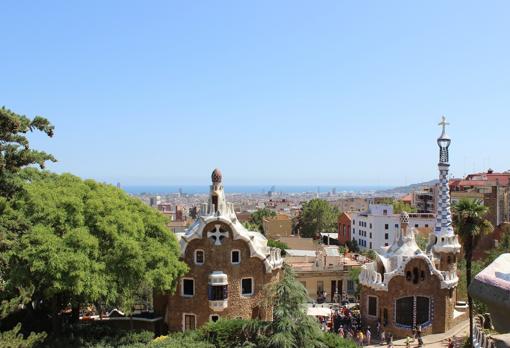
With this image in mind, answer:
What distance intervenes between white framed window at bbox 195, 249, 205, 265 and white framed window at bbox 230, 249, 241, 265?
173 cm

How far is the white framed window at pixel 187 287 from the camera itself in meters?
31.8

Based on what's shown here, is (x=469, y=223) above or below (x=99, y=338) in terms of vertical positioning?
above

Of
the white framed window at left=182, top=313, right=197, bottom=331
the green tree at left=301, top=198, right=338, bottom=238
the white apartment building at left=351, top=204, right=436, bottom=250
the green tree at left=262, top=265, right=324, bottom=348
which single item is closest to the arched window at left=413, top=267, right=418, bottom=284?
the green tree at left=262, top=265, right=324, bottom=348

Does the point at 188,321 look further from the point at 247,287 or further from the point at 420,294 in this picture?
the point at 420,294

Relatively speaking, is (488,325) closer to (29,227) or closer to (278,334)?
(278,334)

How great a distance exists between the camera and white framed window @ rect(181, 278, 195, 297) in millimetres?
31758

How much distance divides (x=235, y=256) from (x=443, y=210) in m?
15.5

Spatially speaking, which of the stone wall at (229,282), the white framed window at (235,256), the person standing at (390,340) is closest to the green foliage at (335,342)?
the person standing at (390,340)

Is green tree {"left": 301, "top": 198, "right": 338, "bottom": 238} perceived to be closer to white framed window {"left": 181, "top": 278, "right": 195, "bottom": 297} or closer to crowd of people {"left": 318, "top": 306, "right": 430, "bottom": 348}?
crowd of people {"left": 318, "top": 306, "right": 430, "bottom": 348}

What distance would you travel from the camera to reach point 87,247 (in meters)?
25.1

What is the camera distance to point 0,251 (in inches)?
859

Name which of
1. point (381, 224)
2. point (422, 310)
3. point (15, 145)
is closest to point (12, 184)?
point (15, 145)

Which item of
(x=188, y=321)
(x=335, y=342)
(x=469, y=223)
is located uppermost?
(x=469, y=223)

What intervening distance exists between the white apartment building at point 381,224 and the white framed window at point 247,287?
164 ft
